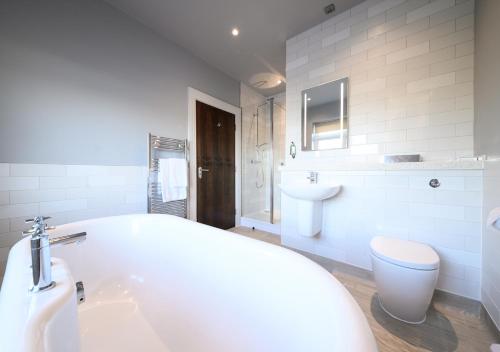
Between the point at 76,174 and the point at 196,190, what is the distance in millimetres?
1174

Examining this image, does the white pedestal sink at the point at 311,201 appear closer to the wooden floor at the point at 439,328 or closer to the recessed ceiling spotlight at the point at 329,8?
the wooden floor at the point at 439,328

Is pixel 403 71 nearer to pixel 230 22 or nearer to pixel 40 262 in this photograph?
pixel 230 22

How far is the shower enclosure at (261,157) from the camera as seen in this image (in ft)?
10.0

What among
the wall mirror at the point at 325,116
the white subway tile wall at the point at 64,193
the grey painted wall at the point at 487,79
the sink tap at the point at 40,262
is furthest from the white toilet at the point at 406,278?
the white subway tile wall at the point at 64,193

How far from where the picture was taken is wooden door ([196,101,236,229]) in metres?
2.47

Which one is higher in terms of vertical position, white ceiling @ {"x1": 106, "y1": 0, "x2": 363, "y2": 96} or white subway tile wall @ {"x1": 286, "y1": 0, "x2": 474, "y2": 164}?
white ceiling @ {"x1": 106, "y1": 0, "x2": 363, "y2": 96}

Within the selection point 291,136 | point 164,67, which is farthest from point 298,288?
point 164,67

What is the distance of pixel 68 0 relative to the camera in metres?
1.45

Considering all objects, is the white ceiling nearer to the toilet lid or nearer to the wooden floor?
the toilet lid

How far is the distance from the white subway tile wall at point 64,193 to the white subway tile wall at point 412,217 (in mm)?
1769

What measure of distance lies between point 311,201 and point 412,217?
0.75 m

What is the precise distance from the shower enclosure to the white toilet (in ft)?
6.09

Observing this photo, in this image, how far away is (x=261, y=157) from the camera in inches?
130

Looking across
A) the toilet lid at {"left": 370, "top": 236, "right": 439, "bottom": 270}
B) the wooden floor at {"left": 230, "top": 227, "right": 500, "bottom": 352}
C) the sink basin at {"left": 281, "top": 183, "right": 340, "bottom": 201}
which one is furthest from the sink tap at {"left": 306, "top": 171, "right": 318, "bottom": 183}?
the wooden floor at {"left": 230, "top": 227, "right": 500, "bottom": 352}
